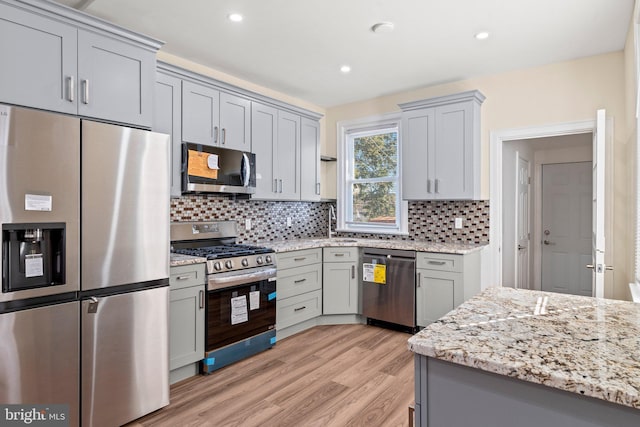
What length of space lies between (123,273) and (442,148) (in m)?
3.11

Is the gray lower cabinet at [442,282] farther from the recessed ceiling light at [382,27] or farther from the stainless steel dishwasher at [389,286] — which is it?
the recessed ceiling light at [382,27]

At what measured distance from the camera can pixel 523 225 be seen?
15.7 feet

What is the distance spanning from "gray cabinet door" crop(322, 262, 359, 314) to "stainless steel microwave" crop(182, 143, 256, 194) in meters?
1.24

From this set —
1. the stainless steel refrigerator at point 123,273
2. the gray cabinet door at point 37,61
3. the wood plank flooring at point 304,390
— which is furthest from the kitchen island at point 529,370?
the gray cabinet door at point 37,61

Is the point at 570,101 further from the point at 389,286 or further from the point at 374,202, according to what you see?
the point at 389,286

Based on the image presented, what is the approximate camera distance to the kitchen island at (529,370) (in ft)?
2.90

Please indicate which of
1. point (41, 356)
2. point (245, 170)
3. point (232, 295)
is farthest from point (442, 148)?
point (41, 356)

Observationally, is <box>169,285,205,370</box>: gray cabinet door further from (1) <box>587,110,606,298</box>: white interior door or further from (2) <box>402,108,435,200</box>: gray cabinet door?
(1) <box>587,110,606,298</box>: white interior door

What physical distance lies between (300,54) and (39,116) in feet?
7.00

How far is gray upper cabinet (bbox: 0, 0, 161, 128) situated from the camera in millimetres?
1885

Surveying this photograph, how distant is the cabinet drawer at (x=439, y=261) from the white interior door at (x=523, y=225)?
57.2 inches

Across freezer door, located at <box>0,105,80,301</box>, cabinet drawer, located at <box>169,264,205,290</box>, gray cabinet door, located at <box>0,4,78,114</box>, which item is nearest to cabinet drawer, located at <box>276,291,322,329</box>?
cabinet drawer, located at <box>169,264,205,290</box>

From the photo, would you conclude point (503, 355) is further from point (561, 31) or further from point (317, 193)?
point (317, 193)

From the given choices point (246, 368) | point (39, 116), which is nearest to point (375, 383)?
point (246, 368)
